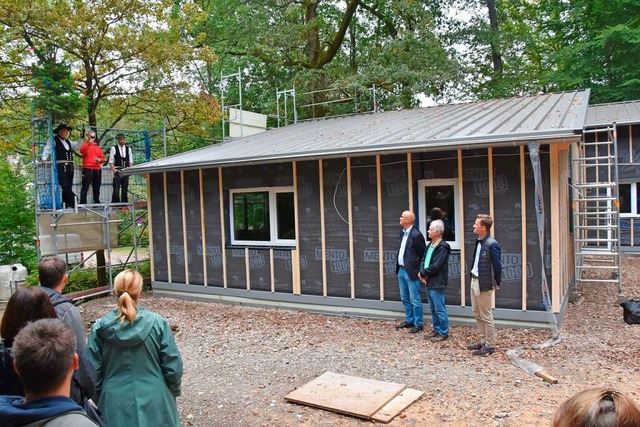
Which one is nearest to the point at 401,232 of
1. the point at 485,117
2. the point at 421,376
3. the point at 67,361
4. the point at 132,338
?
the point at 421,376

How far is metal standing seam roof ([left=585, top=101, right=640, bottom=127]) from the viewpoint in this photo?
13.9m

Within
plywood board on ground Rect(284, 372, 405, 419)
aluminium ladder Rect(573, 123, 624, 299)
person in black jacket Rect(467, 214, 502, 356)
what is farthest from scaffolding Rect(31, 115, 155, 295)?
aluminium ladder Rect(573, 123, 624, 299)

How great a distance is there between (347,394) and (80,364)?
306 centimetres

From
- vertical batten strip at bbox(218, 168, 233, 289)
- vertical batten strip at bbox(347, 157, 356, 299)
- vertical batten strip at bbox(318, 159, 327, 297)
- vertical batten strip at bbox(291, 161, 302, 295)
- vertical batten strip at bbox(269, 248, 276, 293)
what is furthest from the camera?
vertical batten strip at bbox(218, 168, 233, 289)

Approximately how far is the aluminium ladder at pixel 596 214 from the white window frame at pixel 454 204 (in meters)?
2.00

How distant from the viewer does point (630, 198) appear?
603 inches

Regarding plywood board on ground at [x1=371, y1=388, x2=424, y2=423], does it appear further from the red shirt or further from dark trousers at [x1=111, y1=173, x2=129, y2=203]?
dark trousers at [x1=111, y1=173, x2=129, y2=203]

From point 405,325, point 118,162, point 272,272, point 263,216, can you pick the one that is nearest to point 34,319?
point 405,325

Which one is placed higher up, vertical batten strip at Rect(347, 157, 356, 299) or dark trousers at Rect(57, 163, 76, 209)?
dark trousers at Rect(57, 163, 76, 209)

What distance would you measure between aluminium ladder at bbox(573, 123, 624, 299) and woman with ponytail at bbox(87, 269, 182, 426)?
662 centimetres

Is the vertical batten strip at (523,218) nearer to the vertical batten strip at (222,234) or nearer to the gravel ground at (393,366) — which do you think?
the gravel ground at (393,366)

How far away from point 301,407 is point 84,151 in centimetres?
850

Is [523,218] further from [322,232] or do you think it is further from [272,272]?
[272,272]

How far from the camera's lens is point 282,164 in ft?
31.1
